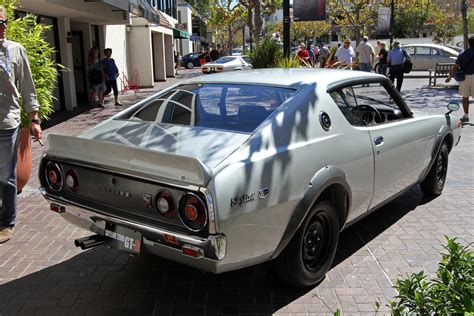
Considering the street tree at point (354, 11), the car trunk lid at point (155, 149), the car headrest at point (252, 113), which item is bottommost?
the car trunk lid at point (155, 149)

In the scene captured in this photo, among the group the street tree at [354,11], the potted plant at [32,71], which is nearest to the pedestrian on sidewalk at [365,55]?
the potted plant at [32,71]

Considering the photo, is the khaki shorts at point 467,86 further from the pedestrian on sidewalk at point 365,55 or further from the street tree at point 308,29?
the street tree at point 308,29

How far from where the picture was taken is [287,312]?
10.8ft

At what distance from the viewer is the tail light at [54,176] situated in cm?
356

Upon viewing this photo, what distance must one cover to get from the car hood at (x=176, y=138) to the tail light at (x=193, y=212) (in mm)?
232

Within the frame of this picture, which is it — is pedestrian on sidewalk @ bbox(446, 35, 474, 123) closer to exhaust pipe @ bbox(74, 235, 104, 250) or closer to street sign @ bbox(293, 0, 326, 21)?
street sign @ bbox(293, 0, 326, 21)

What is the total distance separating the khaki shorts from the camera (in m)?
10.5

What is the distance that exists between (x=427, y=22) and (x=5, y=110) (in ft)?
197

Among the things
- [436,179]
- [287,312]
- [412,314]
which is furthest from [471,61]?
[412,314]

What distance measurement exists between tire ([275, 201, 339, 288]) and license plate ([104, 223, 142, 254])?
100 cm

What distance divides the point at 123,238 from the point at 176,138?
2.54ft

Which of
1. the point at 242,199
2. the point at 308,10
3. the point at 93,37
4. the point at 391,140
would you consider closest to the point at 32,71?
the point at 242,199

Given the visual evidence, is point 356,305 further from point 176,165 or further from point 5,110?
point 5,110

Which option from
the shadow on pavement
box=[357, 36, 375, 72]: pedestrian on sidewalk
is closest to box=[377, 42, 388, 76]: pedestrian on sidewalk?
box=[357, 36, 375, 72]: pedestrian on sidewalk
